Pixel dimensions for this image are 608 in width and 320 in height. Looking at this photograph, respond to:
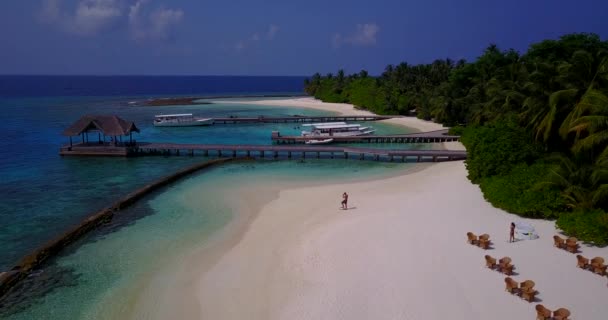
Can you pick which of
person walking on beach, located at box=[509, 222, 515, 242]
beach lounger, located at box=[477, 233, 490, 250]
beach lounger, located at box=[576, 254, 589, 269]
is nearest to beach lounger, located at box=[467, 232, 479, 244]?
beach lounger, located at box=[477, 233, 490, 250]

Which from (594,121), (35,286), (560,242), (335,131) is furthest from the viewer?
(335,131)

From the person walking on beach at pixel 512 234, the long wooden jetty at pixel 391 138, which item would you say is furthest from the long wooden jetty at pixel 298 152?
the person walking on beach at pixel 512 234

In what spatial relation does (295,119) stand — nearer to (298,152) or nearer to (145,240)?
(298,152)

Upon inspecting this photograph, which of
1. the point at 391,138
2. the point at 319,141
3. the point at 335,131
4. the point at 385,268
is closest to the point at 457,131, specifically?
the point at 391,138

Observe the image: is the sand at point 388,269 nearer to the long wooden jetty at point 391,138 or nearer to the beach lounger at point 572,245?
the beach lounger at point 572,245

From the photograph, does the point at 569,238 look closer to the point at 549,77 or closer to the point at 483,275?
the point at 483,275

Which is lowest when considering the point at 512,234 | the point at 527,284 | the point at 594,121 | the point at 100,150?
the point at 527,284

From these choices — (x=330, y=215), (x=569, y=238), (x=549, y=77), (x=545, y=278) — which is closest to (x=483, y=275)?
(x=545, y=278)
